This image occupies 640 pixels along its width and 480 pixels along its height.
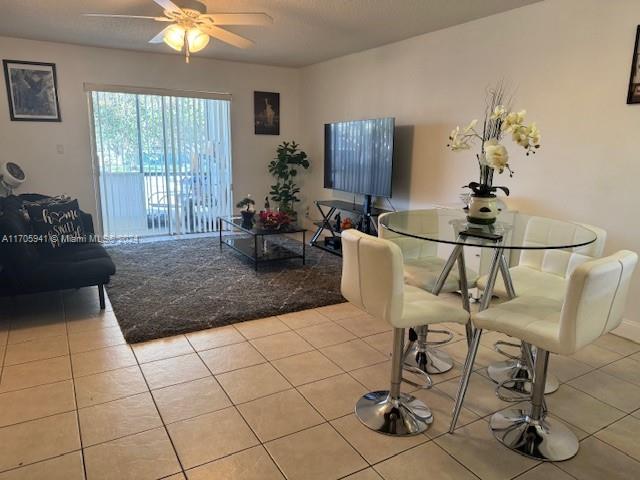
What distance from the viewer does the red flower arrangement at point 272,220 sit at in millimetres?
4413

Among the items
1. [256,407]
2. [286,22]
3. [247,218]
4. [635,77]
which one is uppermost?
[286,22]

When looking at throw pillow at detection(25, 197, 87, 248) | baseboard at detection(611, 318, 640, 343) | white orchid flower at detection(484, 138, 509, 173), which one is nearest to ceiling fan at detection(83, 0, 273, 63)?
throw pillow at detection(25, 197, 87, 248)

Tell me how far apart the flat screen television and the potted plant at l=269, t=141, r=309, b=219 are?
2.74 feet

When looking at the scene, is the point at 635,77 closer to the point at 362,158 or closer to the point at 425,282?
the point at 425,282

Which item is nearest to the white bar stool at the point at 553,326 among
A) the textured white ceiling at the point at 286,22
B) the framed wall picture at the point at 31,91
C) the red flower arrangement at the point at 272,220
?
the textured white ceiling at the point at 286,22

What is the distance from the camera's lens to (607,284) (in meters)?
1.64

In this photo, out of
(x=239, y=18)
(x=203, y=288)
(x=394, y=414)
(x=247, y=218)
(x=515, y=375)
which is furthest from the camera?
(x=247, y=218)

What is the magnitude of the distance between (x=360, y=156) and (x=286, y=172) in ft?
5.83

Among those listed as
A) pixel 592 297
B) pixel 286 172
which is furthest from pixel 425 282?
pixel 286 172

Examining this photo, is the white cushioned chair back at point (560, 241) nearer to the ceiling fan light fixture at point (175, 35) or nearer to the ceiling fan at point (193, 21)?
the ceiling fan at point (193, 21)

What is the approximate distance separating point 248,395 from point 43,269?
1868mm

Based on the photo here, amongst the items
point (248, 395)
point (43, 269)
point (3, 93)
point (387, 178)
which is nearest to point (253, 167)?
point (387, 178)

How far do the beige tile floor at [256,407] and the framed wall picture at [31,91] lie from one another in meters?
2.93

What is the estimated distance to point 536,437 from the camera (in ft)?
6.35
